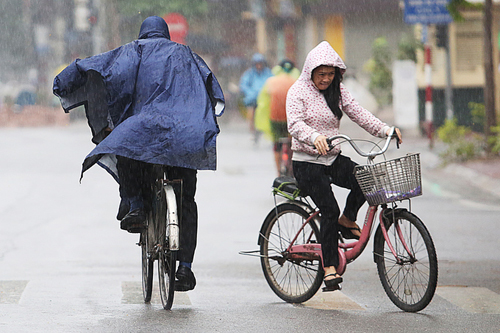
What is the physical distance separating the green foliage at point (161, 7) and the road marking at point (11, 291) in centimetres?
4289

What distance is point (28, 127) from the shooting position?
30500mm

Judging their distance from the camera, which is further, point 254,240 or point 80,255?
point 254,240

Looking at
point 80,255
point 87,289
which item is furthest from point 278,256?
point 80,255

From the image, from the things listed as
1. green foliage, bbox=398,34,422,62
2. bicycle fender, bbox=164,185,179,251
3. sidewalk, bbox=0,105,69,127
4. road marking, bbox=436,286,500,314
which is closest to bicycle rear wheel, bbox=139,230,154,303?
bicycle fender, bbox=164,185,179,251

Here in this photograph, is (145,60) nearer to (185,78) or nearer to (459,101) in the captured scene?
(185,78)

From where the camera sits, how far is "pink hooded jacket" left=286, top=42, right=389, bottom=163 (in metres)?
5.86

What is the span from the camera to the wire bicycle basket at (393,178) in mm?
5453

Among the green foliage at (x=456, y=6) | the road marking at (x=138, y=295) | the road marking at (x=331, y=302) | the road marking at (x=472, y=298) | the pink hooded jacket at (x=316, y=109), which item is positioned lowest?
the road marking at (x=472, y=298)

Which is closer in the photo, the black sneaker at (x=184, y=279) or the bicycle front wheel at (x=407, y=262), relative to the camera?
the bicycle front wheel at (x=407, y=262)

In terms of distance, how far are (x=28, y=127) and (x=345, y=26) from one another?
17680mm

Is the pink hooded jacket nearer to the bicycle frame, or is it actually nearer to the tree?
the bicycle frame

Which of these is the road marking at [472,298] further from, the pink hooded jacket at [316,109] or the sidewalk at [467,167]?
the sidewalk at [467,167]

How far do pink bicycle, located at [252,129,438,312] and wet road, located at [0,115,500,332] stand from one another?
14 centimetres

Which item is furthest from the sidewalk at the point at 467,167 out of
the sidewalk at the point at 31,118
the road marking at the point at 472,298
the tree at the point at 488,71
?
the sidewalk at the point at 31,118
